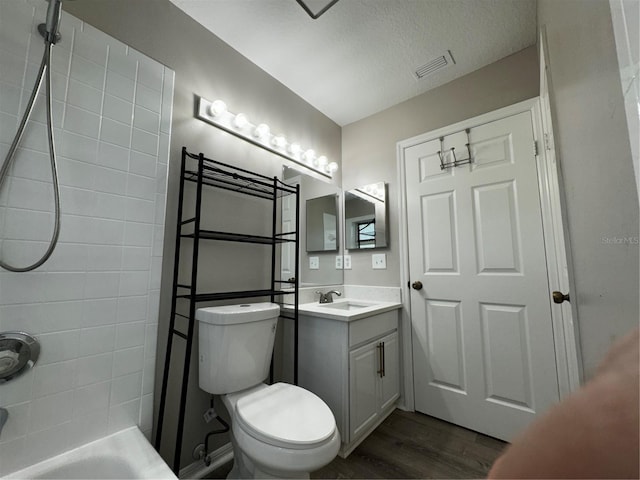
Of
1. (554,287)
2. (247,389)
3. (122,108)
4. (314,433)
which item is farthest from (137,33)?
(554,287)

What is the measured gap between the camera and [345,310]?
1.80m

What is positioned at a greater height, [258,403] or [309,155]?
[309,155]

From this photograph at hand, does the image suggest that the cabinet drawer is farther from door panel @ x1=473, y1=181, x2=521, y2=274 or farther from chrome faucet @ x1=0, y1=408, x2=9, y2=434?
chrome faucet @ x1=0, y1=408, x2=9, y2=434

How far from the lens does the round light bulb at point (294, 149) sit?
1.96 metres

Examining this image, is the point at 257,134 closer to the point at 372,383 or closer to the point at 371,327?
the point at 371,327

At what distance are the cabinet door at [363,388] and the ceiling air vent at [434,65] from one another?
1841mm

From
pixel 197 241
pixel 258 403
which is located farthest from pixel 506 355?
pixel 197 241

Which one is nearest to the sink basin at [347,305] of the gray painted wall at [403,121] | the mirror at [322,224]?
the gray painted wall at [403,121]

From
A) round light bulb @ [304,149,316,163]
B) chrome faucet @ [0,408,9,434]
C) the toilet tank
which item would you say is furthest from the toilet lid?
round light bulb @ [304,149,316,163]

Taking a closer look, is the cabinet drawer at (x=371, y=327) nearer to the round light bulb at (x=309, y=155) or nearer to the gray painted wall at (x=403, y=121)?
the gray painted wall at (x=403, y=121)

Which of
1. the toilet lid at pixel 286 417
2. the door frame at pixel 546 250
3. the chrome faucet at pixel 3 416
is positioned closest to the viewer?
the chrome faucet at pixel 3 416

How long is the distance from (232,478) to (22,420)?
32.6 inches

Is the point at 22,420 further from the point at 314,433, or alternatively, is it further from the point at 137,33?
the point at 137,33

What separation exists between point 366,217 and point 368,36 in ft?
3.93
